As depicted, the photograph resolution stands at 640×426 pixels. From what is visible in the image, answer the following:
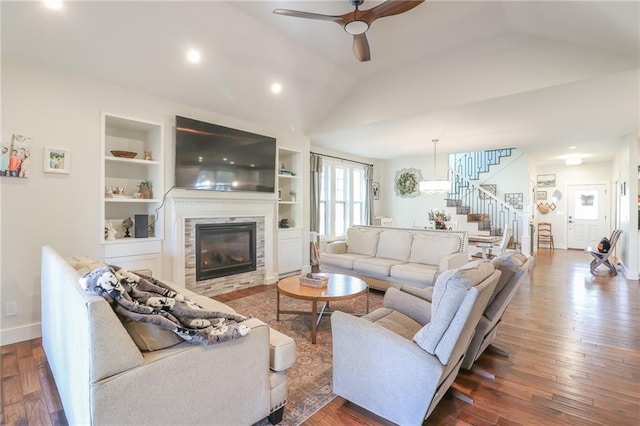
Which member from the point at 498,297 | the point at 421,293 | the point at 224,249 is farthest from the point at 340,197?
the point at 498,297

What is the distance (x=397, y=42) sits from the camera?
12.3 ft

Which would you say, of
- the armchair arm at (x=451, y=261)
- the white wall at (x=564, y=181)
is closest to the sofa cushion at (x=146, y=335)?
the armchair arm at (x=451, y=261)

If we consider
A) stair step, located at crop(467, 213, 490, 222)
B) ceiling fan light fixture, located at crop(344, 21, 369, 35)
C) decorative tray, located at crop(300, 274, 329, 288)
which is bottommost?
decorative tray, located at crop(300, 274, 329, 288)

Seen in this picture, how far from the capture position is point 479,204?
7789 millimetres

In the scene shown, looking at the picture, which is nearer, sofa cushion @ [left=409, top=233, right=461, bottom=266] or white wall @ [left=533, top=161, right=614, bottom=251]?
sofa cushion @ [left=409, top=233, right=461, bottom=266]

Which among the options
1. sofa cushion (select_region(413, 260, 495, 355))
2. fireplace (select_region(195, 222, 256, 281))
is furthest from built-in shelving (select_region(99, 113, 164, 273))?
sofa cushion (select_region(413, 260, 495, 355))

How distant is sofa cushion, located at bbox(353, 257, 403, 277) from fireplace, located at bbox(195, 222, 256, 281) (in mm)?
1688

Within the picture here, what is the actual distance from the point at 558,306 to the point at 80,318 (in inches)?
195

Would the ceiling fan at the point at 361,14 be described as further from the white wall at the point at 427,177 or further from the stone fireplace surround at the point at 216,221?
the white wall at the point at 427,177

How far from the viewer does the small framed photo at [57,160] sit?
306cm

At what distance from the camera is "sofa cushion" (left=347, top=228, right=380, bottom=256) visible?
5.08 m

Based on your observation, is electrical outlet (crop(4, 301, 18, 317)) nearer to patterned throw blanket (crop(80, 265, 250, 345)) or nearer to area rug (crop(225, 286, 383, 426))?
area rug (crop(225, 286, 383, 426))

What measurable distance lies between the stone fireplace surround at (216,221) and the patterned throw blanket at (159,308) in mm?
2578

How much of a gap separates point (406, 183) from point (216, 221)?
5.66 meters
